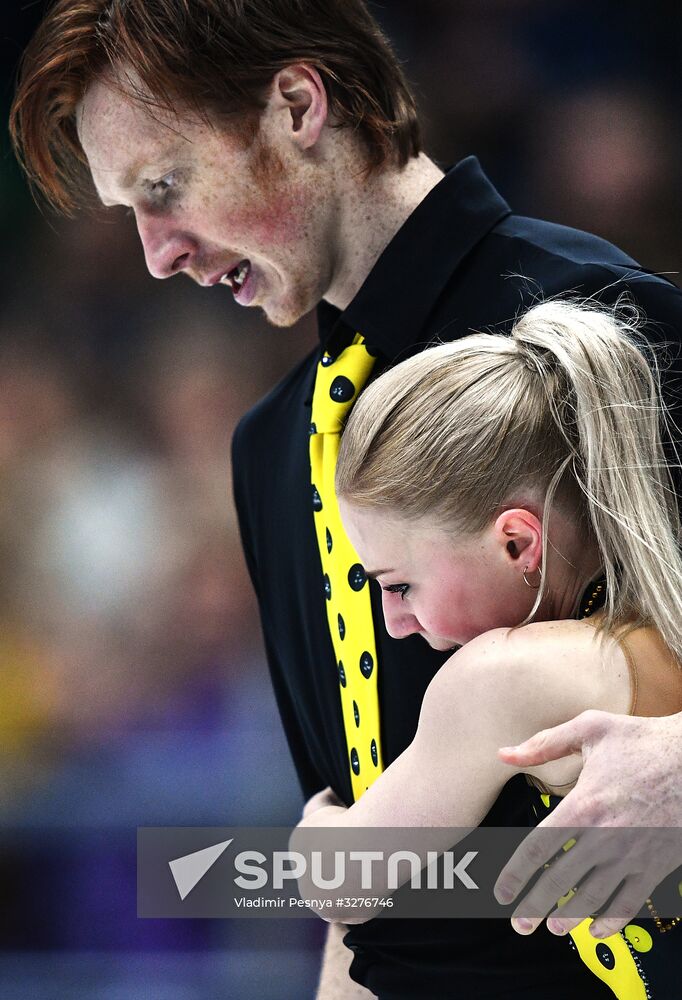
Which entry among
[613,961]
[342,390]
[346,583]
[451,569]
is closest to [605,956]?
[613,961]

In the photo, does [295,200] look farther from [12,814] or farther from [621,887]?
[12,814]

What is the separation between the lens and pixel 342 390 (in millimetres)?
1599

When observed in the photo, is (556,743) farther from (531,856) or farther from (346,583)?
(346,583)

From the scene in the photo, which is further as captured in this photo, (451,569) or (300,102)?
(300,102)

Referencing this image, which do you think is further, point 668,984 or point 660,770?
point 668,984

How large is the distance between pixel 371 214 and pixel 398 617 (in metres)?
0.66

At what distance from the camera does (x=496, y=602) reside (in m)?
1.29

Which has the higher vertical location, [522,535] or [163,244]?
[163,244]

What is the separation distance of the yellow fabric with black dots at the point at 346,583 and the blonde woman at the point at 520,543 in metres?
0.21

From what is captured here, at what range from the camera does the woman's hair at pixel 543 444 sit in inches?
48.3

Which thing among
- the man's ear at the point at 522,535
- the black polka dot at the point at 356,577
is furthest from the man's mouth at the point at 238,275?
the man's ear at the point at 522,535

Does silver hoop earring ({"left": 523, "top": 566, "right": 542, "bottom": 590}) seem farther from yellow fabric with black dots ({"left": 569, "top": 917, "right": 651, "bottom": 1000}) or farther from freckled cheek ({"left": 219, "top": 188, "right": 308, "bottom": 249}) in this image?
freckled cheek ({"left": 219, "top": 188, "right": 308, "bottom": 249})

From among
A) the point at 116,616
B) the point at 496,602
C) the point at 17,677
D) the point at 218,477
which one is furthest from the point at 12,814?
the point at 496,602

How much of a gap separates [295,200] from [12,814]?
2.25 m
